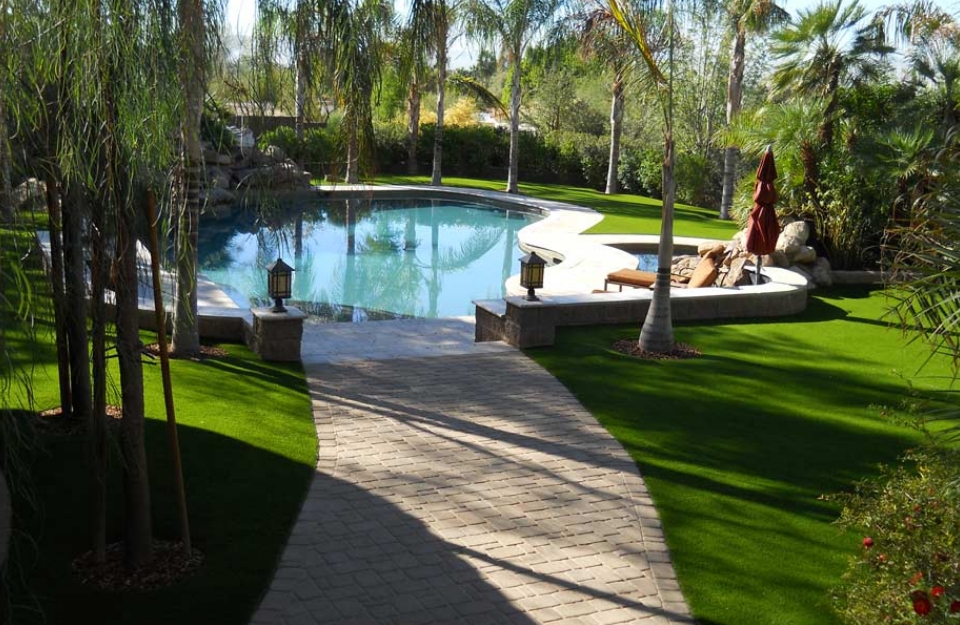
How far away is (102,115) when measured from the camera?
4.29m

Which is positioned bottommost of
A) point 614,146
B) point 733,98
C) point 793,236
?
point 793,236

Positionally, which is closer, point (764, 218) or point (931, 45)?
point (764, 218)

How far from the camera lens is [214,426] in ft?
27.0

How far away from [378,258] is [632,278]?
756 cm

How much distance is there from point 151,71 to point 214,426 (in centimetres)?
464

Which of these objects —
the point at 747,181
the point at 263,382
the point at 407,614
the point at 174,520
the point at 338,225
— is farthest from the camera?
the point at 338,225

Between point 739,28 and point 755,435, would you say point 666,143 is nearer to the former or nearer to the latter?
point 755,435

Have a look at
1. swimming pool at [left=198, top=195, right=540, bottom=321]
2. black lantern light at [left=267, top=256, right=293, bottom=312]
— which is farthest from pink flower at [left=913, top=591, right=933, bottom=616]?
swimming pool at [left=198, top=195, right=540, bottom=321]

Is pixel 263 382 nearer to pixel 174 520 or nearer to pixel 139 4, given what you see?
pixel 174 520

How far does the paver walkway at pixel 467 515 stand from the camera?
5766 mm

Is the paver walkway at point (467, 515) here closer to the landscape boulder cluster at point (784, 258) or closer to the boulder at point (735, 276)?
the boulder at point (735, 276)

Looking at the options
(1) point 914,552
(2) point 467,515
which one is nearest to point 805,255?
(2) point 467,515

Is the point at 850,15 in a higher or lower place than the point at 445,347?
higher

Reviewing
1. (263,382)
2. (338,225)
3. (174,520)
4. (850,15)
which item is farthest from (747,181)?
(174,520)
